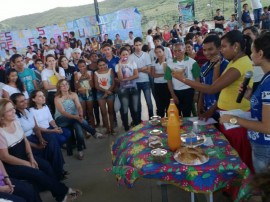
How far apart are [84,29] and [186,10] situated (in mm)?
5979

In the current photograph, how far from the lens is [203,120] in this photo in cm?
280

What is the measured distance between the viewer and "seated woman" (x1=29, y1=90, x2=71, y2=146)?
12.8 feet

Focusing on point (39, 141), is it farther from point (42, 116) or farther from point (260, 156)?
point (260, 156)

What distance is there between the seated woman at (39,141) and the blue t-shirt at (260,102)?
246 centimetres

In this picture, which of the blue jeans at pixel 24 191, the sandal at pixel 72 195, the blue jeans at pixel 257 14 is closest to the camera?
the blue jeans at pixel 24 191

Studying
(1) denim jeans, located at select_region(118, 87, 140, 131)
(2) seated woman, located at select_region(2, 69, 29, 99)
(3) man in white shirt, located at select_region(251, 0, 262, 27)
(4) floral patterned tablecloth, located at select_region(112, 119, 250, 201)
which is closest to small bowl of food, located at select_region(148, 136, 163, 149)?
(4) floral patterned tablecloth, located at select_region(112, 119, 250, 201)

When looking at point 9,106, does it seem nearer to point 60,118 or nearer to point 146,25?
point 60,118

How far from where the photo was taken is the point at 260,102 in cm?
191

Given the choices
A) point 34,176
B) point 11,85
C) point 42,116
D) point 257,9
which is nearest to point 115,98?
point 42,116

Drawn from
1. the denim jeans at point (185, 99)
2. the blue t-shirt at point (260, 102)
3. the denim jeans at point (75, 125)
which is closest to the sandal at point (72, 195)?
the denim jeans at point (75, 125)

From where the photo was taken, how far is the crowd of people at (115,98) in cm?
213

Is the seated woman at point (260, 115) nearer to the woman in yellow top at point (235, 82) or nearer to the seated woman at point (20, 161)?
the woman in yellow top at point (235, 82)

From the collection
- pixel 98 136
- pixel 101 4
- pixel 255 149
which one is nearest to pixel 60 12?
pixel 101 4

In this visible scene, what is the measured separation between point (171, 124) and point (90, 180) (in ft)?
6.20
